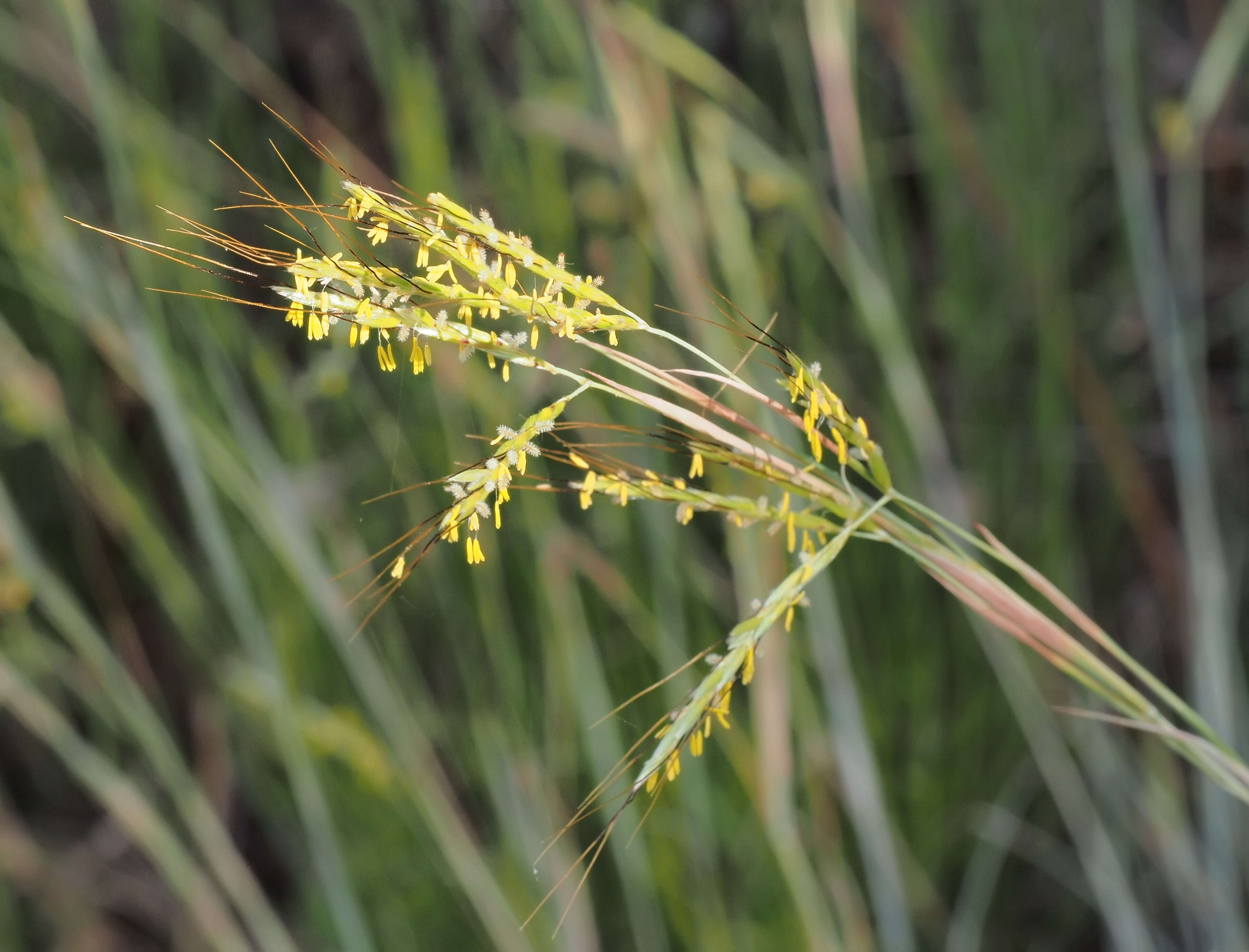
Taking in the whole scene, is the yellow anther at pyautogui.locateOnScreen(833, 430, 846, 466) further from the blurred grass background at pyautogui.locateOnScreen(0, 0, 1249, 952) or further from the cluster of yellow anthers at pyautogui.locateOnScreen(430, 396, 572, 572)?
the blurred grass background at pyautogui.locateOnScreen(0, 0, 1249, 952)

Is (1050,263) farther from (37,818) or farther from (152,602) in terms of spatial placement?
(37,818)

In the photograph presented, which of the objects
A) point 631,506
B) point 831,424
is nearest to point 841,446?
point 831,424

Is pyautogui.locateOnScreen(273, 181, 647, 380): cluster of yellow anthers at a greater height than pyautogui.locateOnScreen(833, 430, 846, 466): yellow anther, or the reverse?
pyautogui.locateOnScreen(273, 181, 647, 380): cluster of yellow anthers

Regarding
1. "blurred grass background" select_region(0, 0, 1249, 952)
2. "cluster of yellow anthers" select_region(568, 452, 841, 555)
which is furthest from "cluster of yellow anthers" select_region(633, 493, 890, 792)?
"blurred grass background" select_region(0, 0, 1249, 952)

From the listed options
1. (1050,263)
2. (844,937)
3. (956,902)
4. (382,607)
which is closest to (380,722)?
(382,607)

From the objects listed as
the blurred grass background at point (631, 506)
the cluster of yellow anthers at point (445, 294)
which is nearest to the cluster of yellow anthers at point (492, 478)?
the cluster of yellow anthers at point (445, 294)

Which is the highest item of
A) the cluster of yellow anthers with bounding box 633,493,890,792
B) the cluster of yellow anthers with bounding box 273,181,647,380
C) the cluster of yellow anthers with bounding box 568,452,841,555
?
the cluster of yellow anthers with bounding box 273,181,647,380
